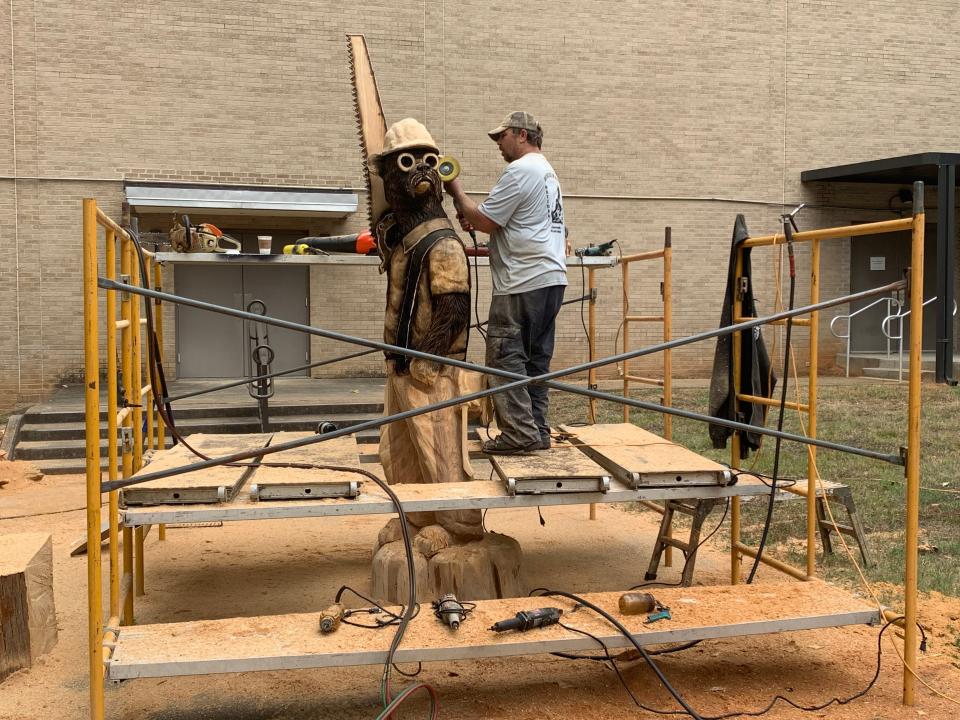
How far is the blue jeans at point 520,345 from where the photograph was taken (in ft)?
16.6

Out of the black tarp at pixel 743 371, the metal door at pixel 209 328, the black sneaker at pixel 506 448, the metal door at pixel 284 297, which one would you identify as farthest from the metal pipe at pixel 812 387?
the metal door at pixel 209 328

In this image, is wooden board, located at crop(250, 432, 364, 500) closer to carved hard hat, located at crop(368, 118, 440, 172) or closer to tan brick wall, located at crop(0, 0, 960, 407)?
carved hard hat, located at crop(368, 118, 440, 172)

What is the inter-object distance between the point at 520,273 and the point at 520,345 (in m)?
0.40

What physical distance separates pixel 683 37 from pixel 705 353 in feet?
19.1

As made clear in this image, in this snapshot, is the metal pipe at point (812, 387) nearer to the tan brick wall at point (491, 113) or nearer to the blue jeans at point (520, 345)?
the blue jeans at point (520, 345)

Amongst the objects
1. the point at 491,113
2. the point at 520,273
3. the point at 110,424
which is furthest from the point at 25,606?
the point at 491,113

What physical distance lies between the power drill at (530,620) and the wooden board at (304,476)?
3.10 feet

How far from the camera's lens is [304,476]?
177 inches

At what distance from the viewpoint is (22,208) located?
556 inches

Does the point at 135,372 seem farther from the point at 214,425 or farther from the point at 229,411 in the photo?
→ the point at 229,411

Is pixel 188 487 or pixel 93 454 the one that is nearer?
pixel 93 454

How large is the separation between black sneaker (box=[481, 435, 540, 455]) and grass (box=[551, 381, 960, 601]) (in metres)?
1.31

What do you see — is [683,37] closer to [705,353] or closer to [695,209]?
[695,209]

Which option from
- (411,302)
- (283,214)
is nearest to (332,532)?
(411,302)
